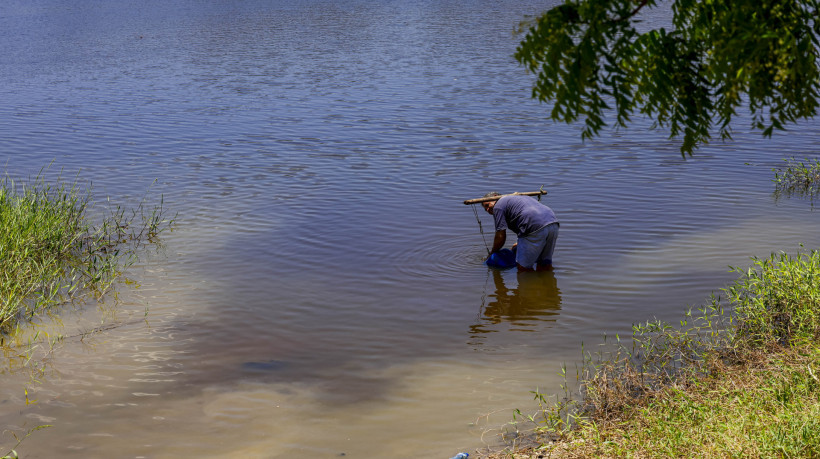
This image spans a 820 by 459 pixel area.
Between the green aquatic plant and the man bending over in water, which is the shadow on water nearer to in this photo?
the man bending over in water

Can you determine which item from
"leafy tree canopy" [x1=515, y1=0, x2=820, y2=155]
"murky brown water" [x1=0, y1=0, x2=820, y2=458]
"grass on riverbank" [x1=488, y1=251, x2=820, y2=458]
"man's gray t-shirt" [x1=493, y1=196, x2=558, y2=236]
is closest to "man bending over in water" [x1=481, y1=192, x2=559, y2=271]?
"man's gray t-shirt" [x1=493, y1=196, x2=558, y2=236]

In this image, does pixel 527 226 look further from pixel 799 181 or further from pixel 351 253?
pixel 799 181

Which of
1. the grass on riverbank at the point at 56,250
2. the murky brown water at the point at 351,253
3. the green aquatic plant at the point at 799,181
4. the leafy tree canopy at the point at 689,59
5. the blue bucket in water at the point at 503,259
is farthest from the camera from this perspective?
the green aquatic plant at the point at 799,181

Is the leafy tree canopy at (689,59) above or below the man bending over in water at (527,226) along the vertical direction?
above

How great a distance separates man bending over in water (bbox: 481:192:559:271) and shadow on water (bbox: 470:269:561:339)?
26 cm

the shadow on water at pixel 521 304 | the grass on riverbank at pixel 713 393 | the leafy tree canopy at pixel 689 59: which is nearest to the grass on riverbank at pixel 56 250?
the shadow on water at pixel 521 304

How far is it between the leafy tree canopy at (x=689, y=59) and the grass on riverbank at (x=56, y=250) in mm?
7219

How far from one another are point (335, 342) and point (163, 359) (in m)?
1.79

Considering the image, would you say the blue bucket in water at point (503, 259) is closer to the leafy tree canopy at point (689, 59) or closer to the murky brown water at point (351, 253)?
the murky brown water at point (351, 253)

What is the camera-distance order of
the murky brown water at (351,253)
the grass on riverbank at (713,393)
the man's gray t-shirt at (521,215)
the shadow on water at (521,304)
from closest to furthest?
the grass on riverbank at (713,393) < the murky brown water at (351,253) < the shadow on water at (521,304) < the man's gray t-shirt at (521,215)

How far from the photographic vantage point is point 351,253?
12148mm

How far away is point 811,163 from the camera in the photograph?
591 inches

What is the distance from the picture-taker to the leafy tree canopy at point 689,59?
3.81m

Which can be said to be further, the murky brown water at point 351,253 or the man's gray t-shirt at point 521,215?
the man's gray t-shirt at point 521,215
